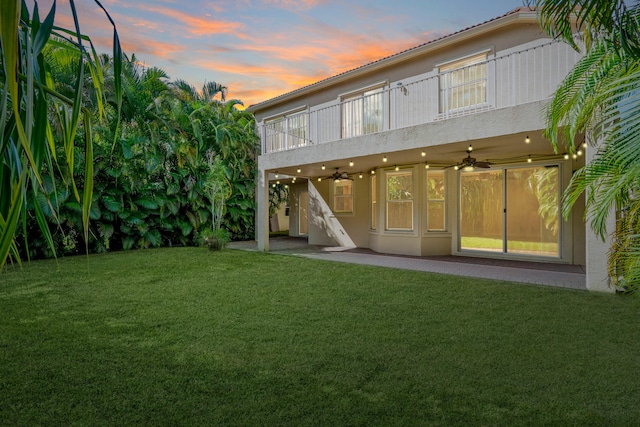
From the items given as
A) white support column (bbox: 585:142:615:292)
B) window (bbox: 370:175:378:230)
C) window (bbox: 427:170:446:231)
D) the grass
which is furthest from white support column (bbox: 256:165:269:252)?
white support column (bbox: 585:142:615:292)

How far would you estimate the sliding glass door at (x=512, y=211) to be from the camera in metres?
9.73

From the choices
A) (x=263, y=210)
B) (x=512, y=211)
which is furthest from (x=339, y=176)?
(x=512, y=211)

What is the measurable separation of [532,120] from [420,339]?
180 inches

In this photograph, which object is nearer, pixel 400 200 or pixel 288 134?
pixel 400 200

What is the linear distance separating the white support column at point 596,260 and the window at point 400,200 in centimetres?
541

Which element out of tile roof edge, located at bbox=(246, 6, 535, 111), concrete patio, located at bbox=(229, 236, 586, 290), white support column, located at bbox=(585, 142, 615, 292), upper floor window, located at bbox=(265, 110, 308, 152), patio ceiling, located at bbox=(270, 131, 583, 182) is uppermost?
tile roof edge, located at bbox=(246, 6, 535, 111)

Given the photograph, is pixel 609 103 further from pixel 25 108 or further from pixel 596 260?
pixel 25 108

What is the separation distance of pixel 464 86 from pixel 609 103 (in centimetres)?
642

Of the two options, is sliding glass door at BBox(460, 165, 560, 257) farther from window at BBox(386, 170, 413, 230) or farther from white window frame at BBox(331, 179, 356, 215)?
white window frame at BBox(331, 179, 356, 215)

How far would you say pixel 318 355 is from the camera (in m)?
3.76

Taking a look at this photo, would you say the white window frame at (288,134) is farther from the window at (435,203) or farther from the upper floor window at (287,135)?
the window at (435,203)

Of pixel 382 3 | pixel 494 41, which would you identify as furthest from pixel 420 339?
pixel 382 3

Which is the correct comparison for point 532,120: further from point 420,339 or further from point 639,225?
point 420,339

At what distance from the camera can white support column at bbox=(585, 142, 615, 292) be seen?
6098mm
